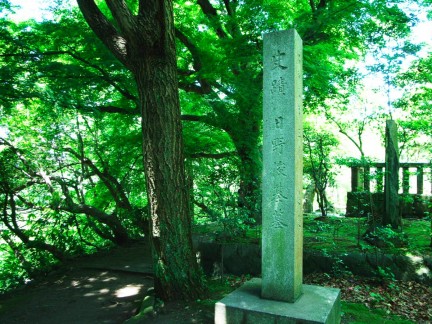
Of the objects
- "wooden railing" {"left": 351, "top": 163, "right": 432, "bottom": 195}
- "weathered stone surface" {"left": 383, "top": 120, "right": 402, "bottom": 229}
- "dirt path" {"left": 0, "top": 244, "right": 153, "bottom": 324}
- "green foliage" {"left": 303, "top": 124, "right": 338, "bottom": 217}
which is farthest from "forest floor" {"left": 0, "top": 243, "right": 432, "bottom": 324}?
"green foliage" {"left": 303, "top": 124, "right": 338, "bottom": 217}

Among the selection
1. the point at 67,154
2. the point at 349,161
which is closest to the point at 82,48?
the point at 67,154

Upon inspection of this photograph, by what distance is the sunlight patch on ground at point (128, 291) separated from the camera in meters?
5.84

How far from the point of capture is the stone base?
10.3 ft

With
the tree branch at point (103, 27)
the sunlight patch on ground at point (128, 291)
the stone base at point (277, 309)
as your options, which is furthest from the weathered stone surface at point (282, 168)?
the sunlight patch on ground at point (128, 291)

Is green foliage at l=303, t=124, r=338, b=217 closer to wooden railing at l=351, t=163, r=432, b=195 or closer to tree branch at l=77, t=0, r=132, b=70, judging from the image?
wooden railing at l=351, t=163, r=432, b=195

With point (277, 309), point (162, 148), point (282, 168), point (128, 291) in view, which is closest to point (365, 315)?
point (277, 309)

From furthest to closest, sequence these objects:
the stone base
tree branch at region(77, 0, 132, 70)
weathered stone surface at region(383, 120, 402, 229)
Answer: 1. weathered stone surface at region(383, 120, 402, 229)
2. tree branch at region(77, 0, 132, 70)
3. the stone base

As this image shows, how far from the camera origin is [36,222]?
768 cm

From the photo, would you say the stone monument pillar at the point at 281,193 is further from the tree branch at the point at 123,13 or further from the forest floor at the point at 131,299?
the tree branch at the point at 123,13

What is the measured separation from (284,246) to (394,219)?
4213mm

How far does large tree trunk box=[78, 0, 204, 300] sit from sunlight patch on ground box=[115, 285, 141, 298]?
1.35m

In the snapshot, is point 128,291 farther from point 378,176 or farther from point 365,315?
point 378,176

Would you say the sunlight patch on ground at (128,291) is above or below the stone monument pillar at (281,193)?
below

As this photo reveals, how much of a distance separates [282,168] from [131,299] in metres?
3.79
